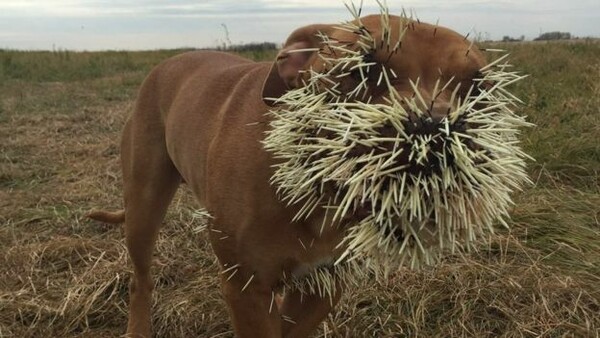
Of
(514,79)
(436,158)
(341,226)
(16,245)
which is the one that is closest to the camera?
(436,158)

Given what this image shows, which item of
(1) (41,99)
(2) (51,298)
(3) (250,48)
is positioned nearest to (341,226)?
(2) (51,298)

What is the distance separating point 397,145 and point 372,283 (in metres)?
2.35

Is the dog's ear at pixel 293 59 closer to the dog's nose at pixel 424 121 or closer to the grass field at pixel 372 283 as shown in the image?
the dog's nose at pixel 424 121

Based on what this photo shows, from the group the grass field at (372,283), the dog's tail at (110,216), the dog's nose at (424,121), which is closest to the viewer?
the dog's nose at (424,121)

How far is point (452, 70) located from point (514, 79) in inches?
6.5

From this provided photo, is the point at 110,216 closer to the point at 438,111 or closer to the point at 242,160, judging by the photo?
the point at 242,160

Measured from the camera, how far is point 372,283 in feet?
12.2

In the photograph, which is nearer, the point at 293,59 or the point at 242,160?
the point at 293,59

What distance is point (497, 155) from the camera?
158 centimetres

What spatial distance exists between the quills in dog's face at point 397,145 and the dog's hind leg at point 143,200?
1823 mm

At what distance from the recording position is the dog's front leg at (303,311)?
287 cm

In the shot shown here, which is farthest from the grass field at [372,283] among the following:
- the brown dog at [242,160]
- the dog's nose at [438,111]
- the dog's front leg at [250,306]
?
the dog's nose at [438,111]

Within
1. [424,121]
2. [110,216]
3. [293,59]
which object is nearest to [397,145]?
[424,121]

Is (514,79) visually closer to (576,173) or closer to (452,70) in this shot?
(452,70)
